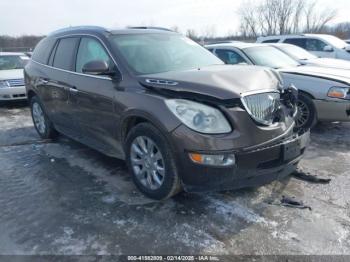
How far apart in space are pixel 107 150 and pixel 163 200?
1078mm

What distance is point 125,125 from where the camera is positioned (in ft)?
12.5

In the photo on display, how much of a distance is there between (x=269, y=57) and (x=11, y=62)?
24.6 ft

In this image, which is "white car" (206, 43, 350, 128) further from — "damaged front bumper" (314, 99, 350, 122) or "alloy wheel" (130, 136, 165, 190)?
"alloy wheel" (130, 136, 165, 190)

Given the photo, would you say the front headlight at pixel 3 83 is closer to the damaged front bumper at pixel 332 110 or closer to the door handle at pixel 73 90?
the door handle at pixel 73 90

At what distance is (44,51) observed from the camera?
18.7ft

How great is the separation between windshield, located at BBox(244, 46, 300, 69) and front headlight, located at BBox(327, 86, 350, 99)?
1.39m

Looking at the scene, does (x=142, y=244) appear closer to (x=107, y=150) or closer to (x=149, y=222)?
(x=149, y=222)

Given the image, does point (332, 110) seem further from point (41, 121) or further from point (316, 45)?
point (316, 45)

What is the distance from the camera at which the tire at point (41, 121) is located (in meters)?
5.89

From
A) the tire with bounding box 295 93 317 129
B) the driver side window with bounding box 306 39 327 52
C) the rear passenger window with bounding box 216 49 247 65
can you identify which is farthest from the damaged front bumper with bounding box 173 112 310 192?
the driver side window with bounding box 306 39 327 52

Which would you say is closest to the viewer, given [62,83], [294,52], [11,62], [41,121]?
[62,83]

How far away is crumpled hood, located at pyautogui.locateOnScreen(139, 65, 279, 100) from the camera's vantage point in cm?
320

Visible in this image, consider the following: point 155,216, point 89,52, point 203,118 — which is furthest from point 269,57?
point 155,216

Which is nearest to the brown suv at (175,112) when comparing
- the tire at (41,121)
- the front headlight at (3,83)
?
the tire at (41,121)
